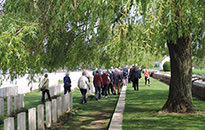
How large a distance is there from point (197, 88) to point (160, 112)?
23.9ft

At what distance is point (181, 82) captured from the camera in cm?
1065

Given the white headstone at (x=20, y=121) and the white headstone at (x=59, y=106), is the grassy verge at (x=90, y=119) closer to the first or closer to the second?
the white headstone at (x=59, y=106)

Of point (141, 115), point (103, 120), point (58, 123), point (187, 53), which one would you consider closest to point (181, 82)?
point (187, 53)

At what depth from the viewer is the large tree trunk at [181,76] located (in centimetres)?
1055

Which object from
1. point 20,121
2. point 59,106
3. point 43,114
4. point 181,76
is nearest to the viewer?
point 20,121

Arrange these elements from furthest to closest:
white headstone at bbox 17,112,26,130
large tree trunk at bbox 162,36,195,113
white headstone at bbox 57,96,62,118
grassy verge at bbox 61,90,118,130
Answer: white headstone at bbox 57,96,62,118 → large tree trunk at bbox 162,36,195,113 → grassy verge at bbox 61,90,118,130 → white headstone at bbox 17,112,26,130

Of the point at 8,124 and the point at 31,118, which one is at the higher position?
the point at 8,124

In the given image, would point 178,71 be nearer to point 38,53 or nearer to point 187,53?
point 187,53

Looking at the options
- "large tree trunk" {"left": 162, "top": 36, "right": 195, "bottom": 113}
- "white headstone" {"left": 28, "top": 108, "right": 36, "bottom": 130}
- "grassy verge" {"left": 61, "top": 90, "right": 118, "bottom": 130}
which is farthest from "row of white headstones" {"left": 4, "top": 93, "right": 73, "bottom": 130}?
"large tree trunk" {"left": 162, "top": 36, "right": 195, "bottom": 113}

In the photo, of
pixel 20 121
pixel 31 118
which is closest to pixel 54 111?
pixel 31 118

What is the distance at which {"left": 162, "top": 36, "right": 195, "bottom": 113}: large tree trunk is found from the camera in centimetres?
1055

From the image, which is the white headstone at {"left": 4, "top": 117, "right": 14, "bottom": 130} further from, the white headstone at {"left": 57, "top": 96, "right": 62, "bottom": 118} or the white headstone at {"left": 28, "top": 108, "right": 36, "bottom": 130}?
the white headstone at {"left": 57, "top": 96, "right": 62, "bottom": 118}

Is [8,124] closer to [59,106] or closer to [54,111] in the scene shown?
[54,111]

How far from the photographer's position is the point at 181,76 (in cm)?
1062
